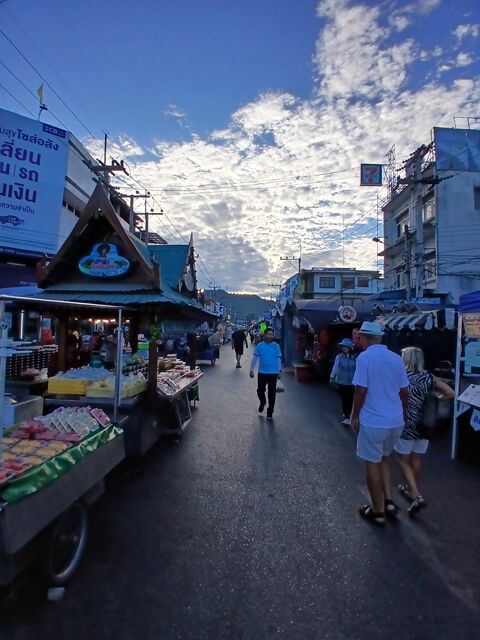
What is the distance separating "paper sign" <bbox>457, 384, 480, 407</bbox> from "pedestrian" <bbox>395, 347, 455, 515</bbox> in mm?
1610

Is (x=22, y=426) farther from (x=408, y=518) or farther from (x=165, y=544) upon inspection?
(x=408, y=518)

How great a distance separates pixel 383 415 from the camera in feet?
12.0

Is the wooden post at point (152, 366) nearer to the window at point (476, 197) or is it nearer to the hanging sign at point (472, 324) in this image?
the hanging sign at point (472, 324)

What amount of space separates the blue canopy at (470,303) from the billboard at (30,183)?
17.8 m

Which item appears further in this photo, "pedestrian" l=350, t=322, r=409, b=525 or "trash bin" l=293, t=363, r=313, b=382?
"trash bin" l=293, t=363, r=313, b=382

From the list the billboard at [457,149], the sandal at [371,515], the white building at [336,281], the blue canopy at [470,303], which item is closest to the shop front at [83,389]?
the sandal at [371,515]

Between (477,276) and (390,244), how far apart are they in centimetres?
1019

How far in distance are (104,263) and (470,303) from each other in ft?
19.8

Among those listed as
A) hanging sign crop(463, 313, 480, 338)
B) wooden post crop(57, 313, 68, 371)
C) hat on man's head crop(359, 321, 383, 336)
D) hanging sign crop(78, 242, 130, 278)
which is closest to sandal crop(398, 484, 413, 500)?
hat on man's head crop(359, 321, 383, 336)

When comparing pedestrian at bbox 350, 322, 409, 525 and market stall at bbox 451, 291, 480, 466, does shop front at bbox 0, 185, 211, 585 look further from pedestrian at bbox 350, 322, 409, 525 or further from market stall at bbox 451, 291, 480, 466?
market stall at bbox 451, 291, 480, 466

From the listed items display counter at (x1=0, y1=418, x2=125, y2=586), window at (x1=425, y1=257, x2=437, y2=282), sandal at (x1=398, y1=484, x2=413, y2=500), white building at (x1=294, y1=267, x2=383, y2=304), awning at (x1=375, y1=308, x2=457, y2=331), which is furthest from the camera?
white building at (x1=294, y1=267, x2=383, y2=304)

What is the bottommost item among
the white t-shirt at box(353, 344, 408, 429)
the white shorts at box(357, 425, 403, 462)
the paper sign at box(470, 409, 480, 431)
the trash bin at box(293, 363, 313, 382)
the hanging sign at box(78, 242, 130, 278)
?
the trash bin at box(293, 363, 313, 382)

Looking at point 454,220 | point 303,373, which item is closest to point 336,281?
point 454,220

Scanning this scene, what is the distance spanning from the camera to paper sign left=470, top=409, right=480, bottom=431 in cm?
549
